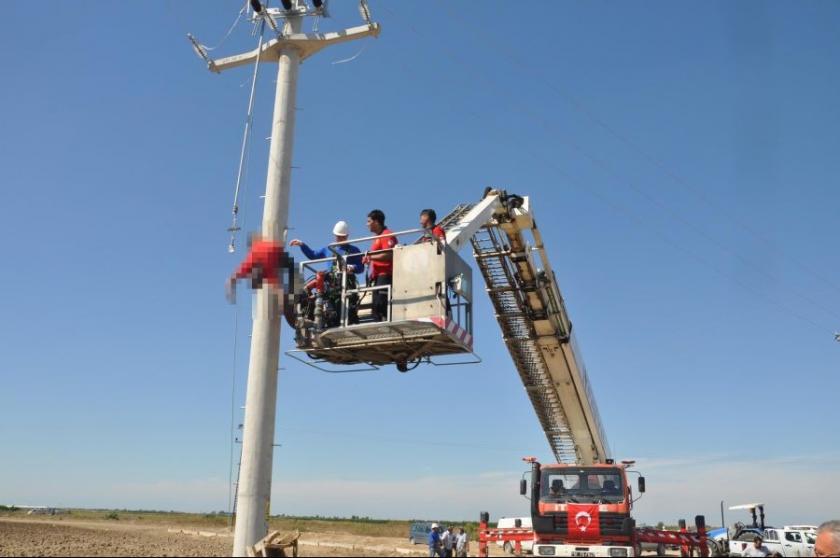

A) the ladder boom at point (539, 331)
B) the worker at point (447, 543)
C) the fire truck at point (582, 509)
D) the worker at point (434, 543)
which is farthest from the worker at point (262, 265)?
the worker at point (447, 543)

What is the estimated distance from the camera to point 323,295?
40.2 ft

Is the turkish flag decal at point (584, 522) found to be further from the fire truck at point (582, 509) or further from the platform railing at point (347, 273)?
the platform railing at point (347, 273)

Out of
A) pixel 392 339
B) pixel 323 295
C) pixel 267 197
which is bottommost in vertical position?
pixel 392 339

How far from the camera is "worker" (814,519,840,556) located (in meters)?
5.05

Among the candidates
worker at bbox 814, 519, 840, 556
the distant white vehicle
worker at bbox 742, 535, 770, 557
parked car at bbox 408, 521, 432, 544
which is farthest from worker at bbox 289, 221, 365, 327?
parked car at bbox 408, 521, 432, 544

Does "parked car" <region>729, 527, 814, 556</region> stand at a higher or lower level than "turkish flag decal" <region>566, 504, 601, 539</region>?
lower

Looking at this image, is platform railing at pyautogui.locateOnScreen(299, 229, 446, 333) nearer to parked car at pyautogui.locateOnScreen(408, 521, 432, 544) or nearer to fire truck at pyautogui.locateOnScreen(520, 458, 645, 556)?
fire truck at pyautogui.locateOnScreen(520, 458, 645, 556)

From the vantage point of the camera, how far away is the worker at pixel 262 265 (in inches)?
473

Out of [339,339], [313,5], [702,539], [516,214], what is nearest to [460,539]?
[702,539]

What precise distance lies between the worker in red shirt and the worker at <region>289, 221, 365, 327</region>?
0.88 feet

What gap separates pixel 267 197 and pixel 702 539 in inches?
538

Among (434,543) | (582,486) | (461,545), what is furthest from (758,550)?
(461,545)

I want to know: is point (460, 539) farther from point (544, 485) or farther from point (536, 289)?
point (536, 289)

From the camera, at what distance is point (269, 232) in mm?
12508
